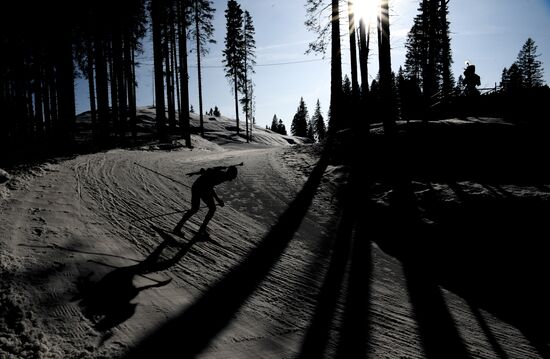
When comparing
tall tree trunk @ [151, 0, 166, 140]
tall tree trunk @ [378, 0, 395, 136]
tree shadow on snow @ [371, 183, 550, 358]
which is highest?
tall tree trunk @ [151, 0, 166, 140]

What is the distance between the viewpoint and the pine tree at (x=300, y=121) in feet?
247

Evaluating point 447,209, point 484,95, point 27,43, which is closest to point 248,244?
point 447,209

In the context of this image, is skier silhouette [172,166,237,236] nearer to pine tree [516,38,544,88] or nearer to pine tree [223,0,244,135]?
pine tree [223,0,244,135]

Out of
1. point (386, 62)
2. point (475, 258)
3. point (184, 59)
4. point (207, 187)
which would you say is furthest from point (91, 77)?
point (475, 258)

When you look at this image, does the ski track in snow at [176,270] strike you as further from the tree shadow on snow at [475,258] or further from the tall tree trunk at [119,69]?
the tall tree trunk at [119,69]

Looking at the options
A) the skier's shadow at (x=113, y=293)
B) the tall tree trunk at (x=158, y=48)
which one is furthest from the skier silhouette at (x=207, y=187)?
the tall tree trunk at (x=158, y=48)

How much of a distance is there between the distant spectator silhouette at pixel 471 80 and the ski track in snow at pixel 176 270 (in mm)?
11739

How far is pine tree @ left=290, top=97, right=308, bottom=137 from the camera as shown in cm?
7532

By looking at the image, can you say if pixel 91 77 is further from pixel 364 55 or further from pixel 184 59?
pixel 364 55

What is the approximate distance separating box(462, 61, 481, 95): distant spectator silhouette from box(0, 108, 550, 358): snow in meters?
8.04

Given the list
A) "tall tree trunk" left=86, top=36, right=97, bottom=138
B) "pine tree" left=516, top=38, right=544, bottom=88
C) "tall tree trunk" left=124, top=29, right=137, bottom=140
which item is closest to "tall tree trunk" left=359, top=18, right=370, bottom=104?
"tall tree trunk" left=124, top=29, right=137, bottom=140

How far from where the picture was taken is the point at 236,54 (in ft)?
123

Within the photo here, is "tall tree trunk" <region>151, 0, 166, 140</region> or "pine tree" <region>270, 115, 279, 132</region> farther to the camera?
"pine tree" <region>270, 115, 279, 132</region>

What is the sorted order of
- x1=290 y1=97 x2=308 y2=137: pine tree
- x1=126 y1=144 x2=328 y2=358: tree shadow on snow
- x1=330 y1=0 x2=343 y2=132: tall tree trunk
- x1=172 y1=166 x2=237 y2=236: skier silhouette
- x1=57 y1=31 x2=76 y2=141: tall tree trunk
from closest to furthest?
x1=126 y1=144 x2=328 y2=358: tree shadow on snow < x1=172 y1=166 x2=237 y2=236: skier silhouette < x1=57 y1=31 x2=76 y2=141: tall tree trunk < x1=330 y1=0 x2=343 y2=132: tall tree trunk < x1=290 y1=97 x2=308 y2=137: pine tree
